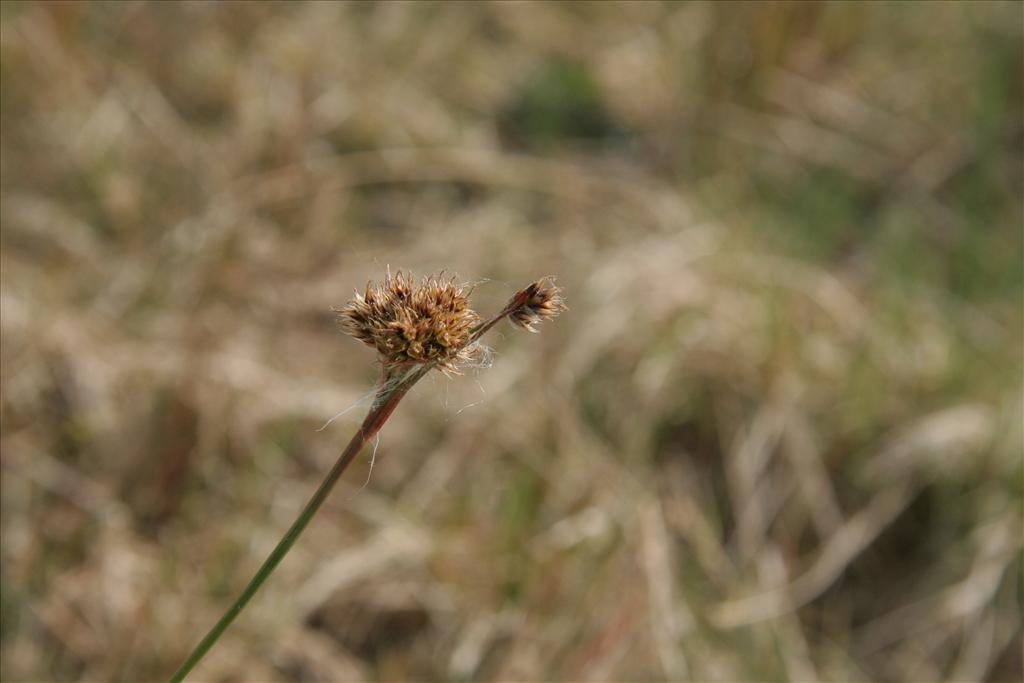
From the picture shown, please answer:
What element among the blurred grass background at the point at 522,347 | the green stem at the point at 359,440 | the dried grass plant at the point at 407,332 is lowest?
the green stem at the point at 359,440

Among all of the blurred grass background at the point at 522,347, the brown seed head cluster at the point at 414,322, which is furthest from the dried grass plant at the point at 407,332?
the blurred grass background at the point at 522,347

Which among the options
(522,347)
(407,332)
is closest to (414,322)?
(407,332)

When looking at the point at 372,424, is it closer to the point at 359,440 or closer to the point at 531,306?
the point at 359,440

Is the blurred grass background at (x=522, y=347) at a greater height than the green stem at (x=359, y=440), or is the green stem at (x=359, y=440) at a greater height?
the blurred grass background at (x=522, y=347)

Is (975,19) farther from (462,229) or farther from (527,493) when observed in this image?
(527,493)

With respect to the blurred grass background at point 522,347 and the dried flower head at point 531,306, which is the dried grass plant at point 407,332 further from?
the blurred grass background at point 522,347

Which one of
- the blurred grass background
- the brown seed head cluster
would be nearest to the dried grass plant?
the brown seed head cluster

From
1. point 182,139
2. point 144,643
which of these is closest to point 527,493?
point 144,643
